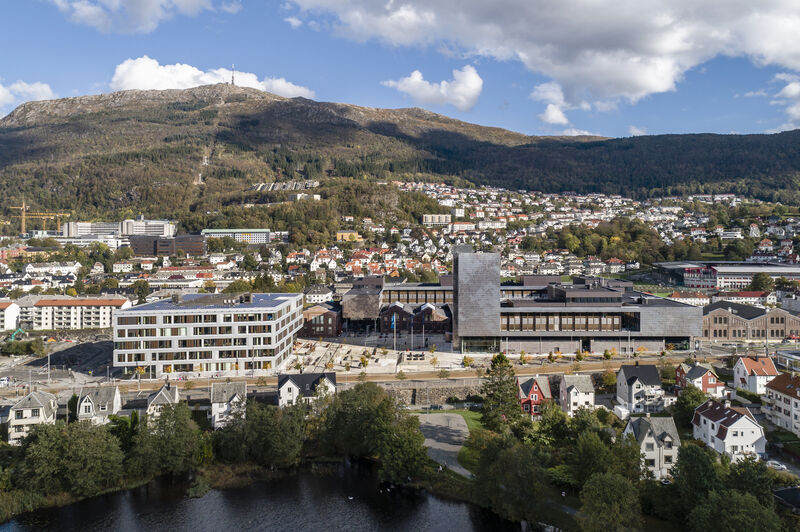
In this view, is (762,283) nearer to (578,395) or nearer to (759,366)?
(759,366)

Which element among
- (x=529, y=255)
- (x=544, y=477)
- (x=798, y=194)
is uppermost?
(x=798, y=194)

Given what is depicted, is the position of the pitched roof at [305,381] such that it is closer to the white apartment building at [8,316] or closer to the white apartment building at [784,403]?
the white apartment building at [784,403]

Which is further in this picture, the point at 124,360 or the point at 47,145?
the point at 47,145

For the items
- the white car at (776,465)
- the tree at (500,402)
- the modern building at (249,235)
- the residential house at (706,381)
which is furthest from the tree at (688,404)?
the modern building at (249,235)

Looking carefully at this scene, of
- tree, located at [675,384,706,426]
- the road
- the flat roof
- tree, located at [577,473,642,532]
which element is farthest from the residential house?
the flat roof

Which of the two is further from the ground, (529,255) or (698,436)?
(529,255)

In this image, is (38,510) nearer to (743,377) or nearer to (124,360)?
(124,360)

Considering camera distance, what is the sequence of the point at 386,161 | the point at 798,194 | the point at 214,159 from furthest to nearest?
the point at 386,161, the point at 214,159, the point at 798,194

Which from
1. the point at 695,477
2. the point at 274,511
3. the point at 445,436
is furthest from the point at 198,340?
the point at 695,477

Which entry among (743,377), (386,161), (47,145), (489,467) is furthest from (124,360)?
(47,145)
